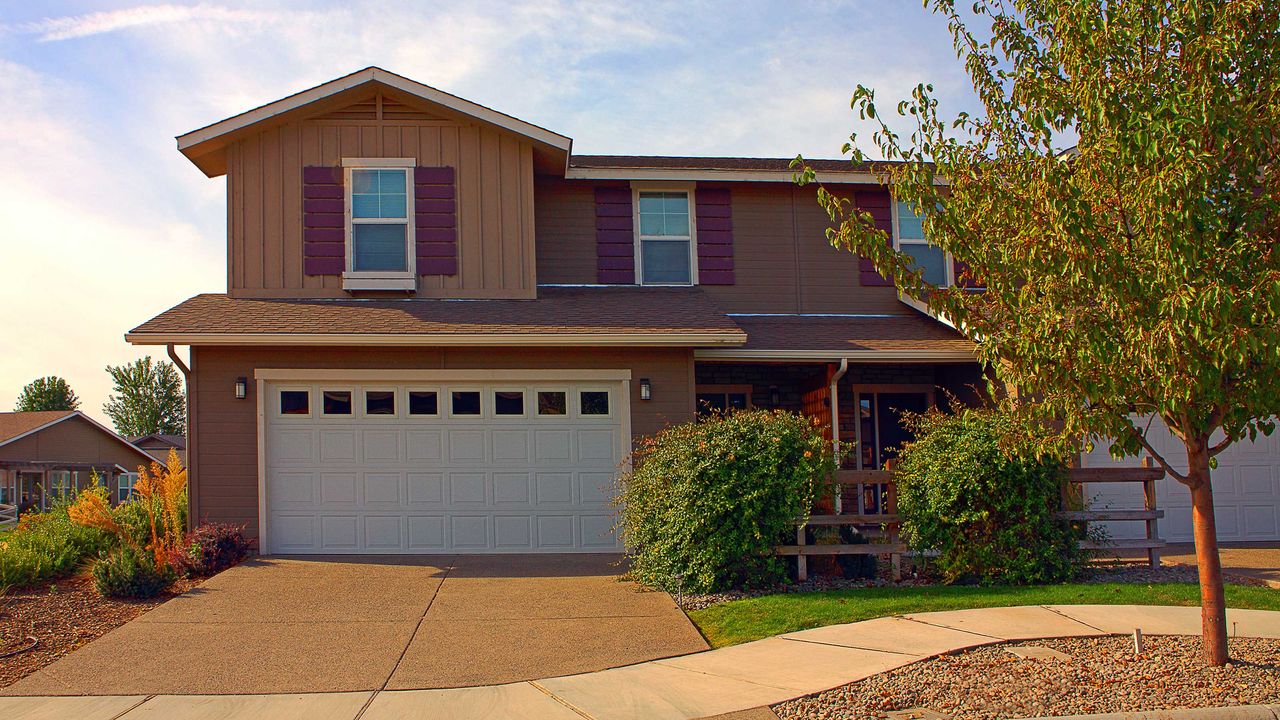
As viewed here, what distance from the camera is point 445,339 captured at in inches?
484

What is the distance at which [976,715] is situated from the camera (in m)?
6.16

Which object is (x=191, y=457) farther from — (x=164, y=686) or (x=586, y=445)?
(x=164, y=686)

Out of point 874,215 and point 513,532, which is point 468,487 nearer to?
point 513,532

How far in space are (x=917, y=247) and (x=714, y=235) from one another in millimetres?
3239

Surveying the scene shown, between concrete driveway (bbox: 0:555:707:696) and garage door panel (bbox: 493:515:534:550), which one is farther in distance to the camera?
garage door panel (bbox: 493:515:534:550)

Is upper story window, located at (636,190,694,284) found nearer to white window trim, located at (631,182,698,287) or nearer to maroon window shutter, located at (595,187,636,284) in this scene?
white window trim, located at (631,182,698,287)

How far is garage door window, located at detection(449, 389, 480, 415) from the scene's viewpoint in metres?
13.0

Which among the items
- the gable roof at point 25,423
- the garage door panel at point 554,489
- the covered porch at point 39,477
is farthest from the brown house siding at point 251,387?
the gable roof at point 25,423

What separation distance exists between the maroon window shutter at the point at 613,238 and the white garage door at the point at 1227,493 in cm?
707

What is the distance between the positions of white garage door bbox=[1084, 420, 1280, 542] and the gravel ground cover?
22.6 ft

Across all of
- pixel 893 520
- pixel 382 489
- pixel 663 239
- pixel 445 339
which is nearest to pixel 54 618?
pixel 382 489

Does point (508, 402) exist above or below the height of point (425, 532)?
above

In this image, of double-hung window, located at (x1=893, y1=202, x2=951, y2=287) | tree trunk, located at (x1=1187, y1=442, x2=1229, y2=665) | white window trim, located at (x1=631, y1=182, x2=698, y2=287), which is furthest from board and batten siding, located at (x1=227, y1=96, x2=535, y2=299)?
tree trunk, located at (x1=1187, y1=442, x2=1229, y2=665)

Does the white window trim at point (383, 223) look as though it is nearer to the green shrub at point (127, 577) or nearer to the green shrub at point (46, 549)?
the green shrub at point (46, 549)
